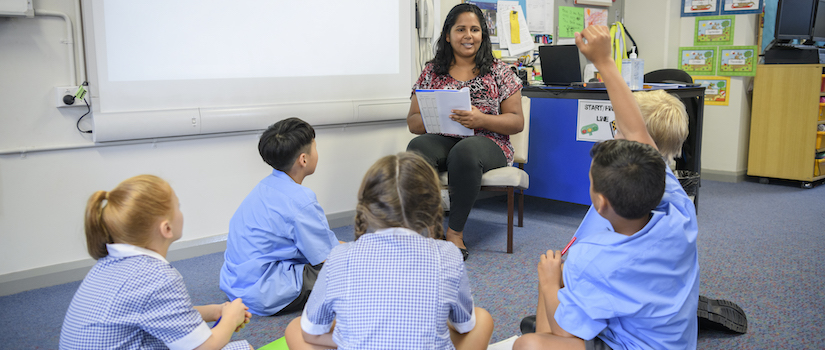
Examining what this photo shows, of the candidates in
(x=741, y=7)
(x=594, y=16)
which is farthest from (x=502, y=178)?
(x=741, y=7)

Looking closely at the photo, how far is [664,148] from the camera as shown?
1422 millimetres

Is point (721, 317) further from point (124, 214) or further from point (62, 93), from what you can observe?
point (62, 93)

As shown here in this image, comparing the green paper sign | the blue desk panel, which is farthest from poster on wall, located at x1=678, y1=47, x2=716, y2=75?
the blue desk panel

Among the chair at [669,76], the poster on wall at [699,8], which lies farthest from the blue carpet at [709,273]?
the poster on wall at [699,8]

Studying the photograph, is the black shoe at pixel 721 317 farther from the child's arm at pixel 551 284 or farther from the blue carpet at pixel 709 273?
the child's arm at pixel 551 284

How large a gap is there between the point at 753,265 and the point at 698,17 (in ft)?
8.11

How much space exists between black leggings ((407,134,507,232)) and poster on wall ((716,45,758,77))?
2385mm

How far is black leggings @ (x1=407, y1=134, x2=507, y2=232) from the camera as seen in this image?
7.90ft

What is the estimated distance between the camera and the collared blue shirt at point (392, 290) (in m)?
0.92

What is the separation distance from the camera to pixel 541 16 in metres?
3.65

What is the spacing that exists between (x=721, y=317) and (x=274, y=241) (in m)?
1.38

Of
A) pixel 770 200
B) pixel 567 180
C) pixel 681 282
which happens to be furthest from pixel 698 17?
pixel 681 282

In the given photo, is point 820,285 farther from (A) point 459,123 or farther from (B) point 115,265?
(B) point 115,265

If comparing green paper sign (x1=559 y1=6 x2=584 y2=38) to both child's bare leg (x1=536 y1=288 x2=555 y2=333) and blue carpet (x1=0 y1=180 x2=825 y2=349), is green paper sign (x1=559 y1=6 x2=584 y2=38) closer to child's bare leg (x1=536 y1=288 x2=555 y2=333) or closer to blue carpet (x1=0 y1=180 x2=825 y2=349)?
blue carpet (x1=0 y1=180 x2=825 y2=349)
